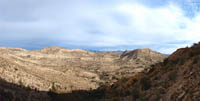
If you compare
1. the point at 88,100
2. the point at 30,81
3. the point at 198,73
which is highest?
the point at 198,73

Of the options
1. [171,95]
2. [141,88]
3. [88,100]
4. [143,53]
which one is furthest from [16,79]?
[143,53]

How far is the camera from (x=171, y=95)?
771 cm

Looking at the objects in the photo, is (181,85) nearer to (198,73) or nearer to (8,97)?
(198,73)

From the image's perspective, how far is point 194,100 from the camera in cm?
638

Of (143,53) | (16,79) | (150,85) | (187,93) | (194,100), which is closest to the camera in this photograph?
(194,100)

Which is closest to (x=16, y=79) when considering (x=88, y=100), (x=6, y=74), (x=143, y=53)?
(x=6, y=74)

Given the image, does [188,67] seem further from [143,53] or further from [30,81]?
[143,53]

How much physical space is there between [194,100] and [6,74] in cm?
1995

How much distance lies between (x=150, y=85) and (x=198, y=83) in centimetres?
388

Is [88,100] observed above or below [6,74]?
below

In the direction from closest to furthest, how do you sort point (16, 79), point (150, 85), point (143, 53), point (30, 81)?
point (150, 85) → point (16, 79) → point (30, 81) → point (143, 53)

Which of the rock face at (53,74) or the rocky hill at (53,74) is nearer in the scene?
the rocky hill at (53,74)

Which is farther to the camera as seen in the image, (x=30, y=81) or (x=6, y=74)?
(x=30, y=81)

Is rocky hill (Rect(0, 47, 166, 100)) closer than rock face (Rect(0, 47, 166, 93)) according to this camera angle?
Yes
